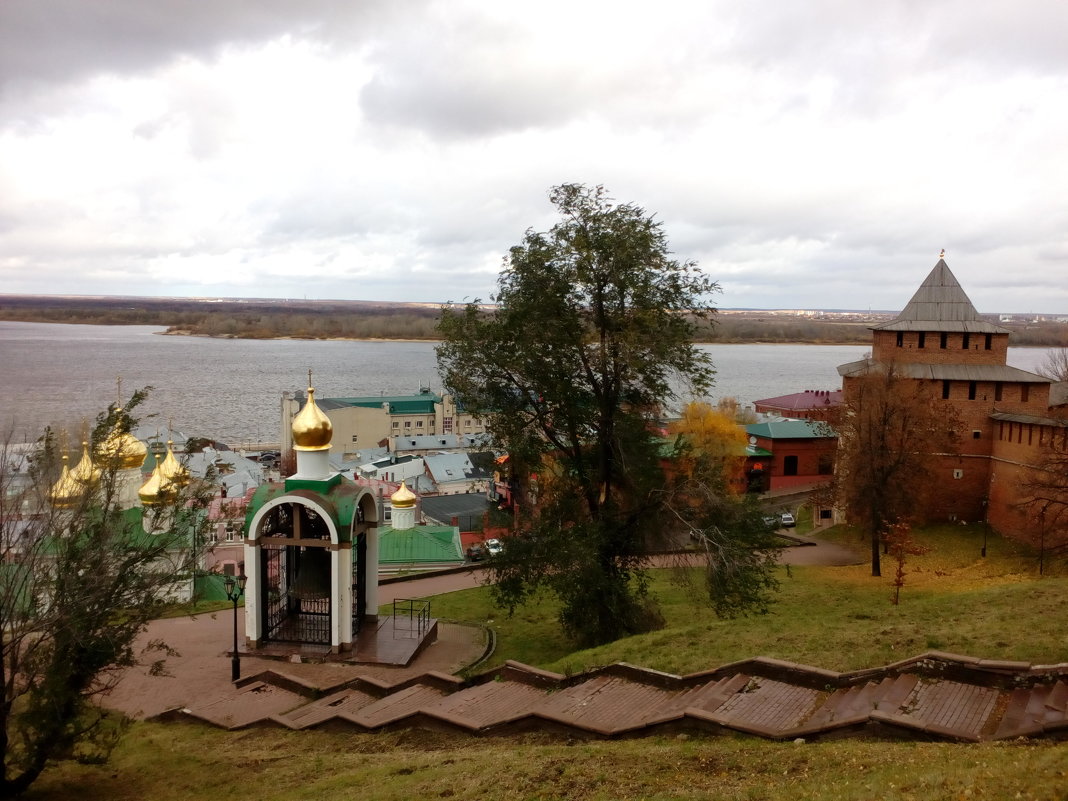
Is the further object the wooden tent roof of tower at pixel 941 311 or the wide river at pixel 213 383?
the wide river at pixel 213 383

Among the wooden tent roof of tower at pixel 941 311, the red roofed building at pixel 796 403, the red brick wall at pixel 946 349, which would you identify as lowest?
the red roofed building at pixel 796 403

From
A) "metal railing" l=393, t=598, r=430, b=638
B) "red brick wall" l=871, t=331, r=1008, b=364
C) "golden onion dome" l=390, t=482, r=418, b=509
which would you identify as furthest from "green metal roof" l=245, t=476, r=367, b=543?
"red brick wall" l=871, t=331, r=1008, b=364

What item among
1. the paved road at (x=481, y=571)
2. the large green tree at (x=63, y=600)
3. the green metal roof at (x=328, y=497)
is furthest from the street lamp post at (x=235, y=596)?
the paved road at (x=481, y=571)

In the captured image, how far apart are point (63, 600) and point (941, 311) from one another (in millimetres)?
27826

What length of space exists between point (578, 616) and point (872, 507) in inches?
471

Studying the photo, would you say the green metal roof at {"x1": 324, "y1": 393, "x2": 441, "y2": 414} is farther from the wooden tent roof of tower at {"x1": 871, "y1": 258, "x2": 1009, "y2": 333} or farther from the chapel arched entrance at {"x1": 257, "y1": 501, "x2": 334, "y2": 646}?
the chapel arched entrance at {"x1": 257, "y1": 501, "x2": 334, "y2": 646}

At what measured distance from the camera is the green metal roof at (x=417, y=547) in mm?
26516

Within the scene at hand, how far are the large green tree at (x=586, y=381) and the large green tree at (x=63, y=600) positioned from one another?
739 cm

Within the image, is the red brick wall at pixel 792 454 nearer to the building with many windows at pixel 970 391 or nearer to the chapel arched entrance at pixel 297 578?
the building with many windows at pixel 970 391

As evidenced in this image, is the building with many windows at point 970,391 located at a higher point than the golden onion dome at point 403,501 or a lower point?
higher

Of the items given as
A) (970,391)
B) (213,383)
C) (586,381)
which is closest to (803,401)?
(970,391)

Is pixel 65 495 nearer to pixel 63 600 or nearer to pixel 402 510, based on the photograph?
pixel 63 600

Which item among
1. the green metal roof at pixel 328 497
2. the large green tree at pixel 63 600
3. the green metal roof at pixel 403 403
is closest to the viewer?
the large green tree at pixel 63 600

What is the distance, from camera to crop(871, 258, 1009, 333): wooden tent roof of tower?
27.9 meters
